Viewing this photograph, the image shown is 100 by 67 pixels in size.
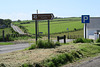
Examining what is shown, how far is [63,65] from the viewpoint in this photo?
35.7ft

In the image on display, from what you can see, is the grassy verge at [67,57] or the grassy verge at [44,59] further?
the grassy verge at [67,57]

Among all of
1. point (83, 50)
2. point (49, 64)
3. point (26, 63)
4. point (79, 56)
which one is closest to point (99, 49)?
point (83, 50)

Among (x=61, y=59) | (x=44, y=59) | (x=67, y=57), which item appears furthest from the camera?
(x=67, y=57)

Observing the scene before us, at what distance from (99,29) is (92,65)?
41702 millimetres

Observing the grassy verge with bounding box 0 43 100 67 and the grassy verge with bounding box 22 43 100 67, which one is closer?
the grassy verge with bounding box 0 43 100 67

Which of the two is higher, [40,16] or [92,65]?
[40,16]

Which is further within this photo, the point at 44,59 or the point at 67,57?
the point at 67,57

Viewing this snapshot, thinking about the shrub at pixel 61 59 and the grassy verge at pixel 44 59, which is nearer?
the grassy verge at pixel 44 59

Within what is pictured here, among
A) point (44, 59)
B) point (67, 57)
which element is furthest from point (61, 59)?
point (44, 59)

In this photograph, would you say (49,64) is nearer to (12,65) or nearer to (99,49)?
(12,65)

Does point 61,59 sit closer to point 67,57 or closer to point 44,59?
point 67,57

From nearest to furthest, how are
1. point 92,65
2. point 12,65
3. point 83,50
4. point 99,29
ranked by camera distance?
point 12,65, point 92,65, point 83,50, point 99,29

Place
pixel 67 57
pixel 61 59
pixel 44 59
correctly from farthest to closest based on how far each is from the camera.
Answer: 1. pixel 67 57
2. pixel 61 59
3. pixel 44 59

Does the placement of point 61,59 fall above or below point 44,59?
below
